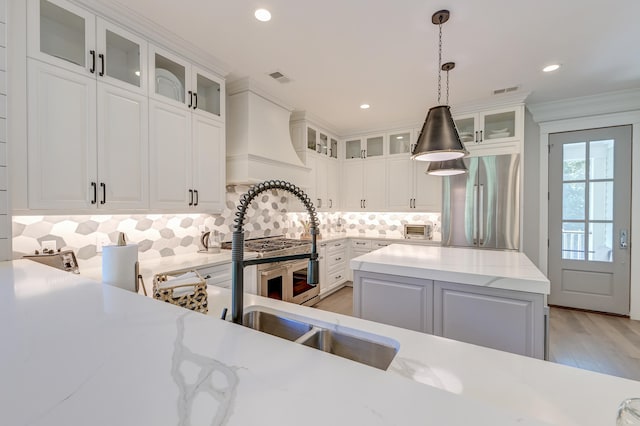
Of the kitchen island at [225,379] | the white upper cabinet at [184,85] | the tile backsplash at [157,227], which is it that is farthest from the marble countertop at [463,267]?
the white upper cabinet at [184,85]

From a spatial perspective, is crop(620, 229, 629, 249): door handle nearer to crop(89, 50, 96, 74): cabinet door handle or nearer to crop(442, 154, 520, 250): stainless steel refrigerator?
crop(442, 154, 520, 250): stainless steel refrigerator

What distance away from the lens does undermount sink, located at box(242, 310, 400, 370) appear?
3.05 ft

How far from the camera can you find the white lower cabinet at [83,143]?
1.66m

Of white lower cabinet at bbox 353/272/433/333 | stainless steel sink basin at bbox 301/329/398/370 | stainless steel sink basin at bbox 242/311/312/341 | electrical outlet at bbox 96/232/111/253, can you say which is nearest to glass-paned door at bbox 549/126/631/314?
white lower cabinet at bbox 353/272/433/333

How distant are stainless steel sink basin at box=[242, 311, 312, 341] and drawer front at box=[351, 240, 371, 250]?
347cm

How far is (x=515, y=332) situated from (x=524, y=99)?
10.1ft

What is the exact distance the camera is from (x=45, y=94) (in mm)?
1682

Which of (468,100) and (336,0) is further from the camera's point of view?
(468,100)

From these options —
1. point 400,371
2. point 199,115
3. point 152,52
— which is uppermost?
point 152,52

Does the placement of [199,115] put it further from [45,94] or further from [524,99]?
[524,99]

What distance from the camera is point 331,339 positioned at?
102 centimetres

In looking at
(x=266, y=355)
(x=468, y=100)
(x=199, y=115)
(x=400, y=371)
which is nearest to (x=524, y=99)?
(x=468, y=100)

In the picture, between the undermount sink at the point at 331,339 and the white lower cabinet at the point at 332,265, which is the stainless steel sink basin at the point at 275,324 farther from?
the white lower cabinet at the point at 332,265

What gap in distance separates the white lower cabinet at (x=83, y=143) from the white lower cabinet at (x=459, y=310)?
1.88 metres
